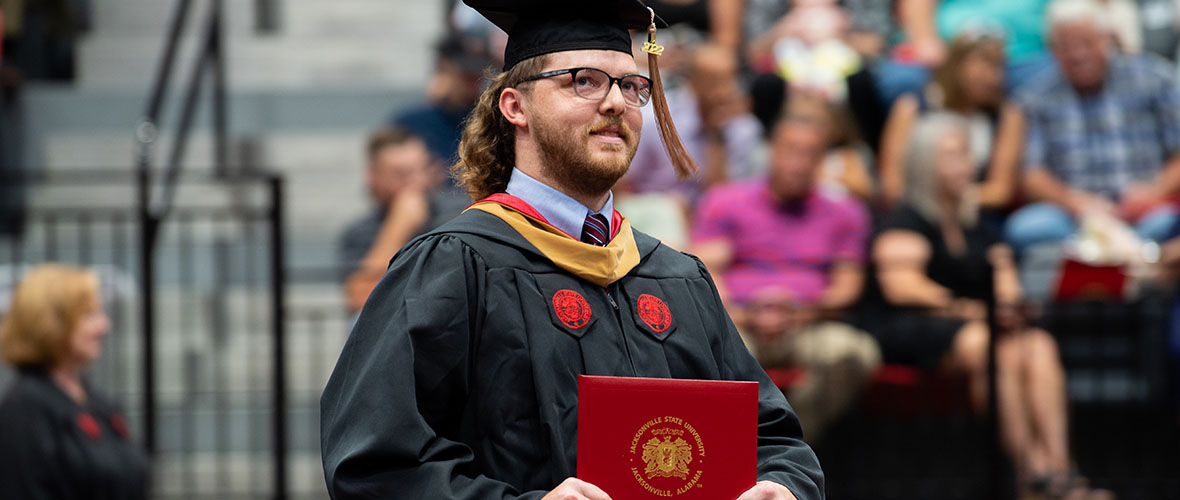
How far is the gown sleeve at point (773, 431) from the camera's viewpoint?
Answer: 111 inches

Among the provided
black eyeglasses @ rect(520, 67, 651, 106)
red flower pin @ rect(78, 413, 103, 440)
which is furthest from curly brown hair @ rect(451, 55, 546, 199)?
red flower pin @ rect(78, 413, 103, 440)

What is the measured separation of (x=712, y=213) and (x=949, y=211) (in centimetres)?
115

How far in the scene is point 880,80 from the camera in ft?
28.7

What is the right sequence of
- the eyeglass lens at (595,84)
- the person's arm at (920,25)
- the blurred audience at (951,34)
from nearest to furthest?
the eyeglass lens at (595,84), the blurred audience at (951,34), the person's arm at (920,25)

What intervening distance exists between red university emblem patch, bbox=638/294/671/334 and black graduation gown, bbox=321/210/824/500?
0.01m

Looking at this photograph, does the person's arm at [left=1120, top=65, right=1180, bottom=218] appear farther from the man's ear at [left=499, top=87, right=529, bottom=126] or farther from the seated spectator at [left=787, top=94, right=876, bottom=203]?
the man's ear at [left=499, top=87, right=529, bottom=126]

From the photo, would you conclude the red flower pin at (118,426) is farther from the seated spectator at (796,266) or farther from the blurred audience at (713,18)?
the blurred audience at (713,18)

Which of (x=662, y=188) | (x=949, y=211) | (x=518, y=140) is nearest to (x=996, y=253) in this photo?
(x=949, y=211)

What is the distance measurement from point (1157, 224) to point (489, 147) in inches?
214

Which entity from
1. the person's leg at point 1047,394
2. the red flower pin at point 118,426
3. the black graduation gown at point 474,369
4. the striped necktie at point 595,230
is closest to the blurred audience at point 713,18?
the person's leg at point 1047,394

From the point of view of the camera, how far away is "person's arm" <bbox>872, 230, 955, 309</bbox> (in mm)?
7203

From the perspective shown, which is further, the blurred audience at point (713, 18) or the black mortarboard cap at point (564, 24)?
the blurred audience at point (713, 18)

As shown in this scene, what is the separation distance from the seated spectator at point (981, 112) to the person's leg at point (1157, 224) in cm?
68

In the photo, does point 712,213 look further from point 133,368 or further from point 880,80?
point 133,368
